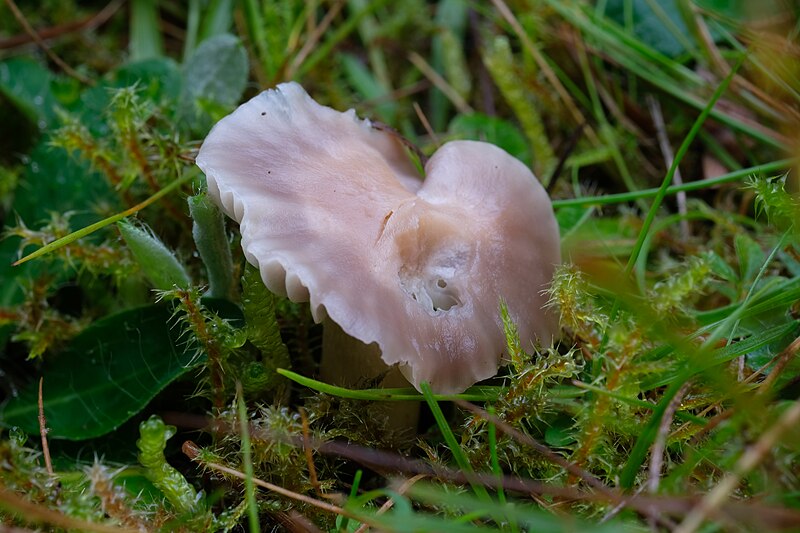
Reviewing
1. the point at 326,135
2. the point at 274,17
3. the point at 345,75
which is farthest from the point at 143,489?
the point at 345,75

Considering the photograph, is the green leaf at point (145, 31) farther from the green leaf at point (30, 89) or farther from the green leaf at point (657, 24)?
the green leaf at point (657, 24)

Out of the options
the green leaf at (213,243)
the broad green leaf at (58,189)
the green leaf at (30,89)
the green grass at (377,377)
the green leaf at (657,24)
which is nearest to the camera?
the green grass at (377,377)

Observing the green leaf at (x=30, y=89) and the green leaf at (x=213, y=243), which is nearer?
the green leaf at (x=213, y=243)

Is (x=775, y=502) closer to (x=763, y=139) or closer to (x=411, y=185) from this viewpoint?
(x=411, y=185)

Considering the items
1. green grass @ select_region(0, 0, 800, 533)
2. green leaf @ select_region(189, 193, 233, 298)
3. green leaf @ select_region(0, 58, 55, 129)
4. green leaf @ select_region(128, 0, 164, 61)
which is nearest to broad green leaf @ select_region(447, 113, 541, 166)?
green grass @ select_region(0, 0, 800, 533)

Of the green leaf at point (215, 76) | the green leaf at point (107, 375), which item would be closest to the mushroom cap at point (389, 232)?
the green leaf at point (107, 375)

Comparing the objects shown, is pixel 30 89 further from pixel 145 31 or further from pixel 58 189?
pixel 145 31
